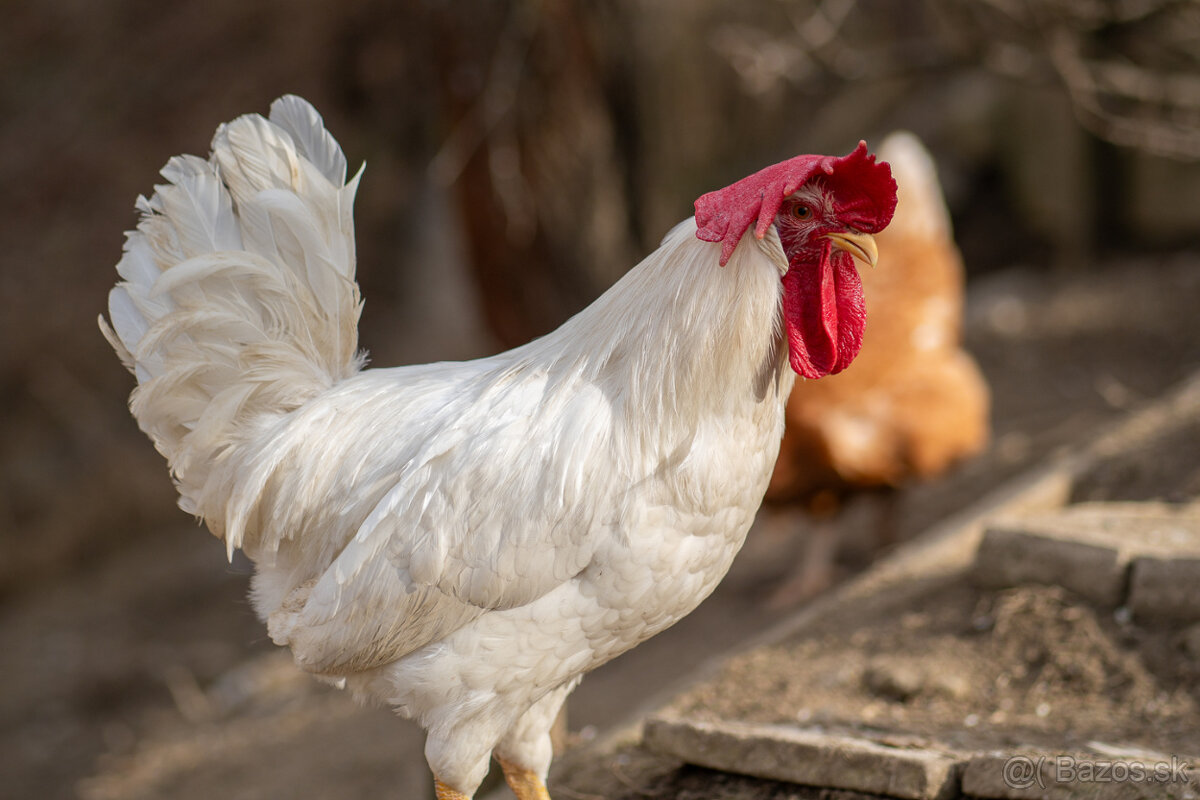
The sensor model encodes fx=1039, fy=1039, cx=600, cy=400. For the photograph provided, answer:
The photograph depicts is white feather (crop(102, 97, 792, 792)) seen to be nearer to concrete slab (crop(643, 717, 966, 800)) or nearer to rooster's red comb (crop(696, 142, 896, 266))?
rooster's red comb (crop(696, 142, 896, 266))

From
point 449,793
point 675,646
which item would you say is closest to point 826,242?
point 449,793

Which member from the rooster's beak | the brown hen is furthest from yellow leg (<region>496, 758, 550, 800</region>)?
the brown hen

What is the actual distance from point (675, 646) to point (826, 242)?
13.8ft

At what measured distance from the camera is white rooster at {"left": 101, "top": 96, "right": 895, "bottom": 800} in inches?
104

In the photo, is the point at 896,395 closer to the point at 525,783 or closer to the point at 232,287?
the point at 525,783

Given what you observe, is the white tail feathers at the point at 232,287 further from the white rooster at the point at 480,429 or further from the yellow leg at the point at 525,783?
the yellow leg at the point at 525,783

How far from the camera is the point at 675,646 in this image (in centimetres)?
638

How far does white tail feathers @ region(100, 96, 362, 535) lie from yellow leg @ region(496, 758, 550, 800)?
1.19 m

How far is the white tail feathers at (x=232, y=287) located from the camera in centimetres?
306

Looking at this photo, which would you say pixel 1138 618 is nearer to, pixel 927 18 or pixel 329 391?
pixel 329 391

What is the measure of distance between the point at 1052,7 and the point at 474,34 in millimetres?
3138

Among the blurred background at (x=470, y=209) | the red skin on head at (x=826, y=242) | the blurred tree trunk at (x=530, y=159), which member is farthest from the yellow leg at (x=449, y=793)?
the blurred tree trunk at (x=530, y=159)

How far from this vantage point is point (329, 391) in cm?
317

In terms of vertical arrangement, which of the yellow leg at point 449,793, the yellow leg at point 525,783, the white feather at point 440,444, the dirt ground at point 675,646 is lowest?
the dirt ground at point 675,646
